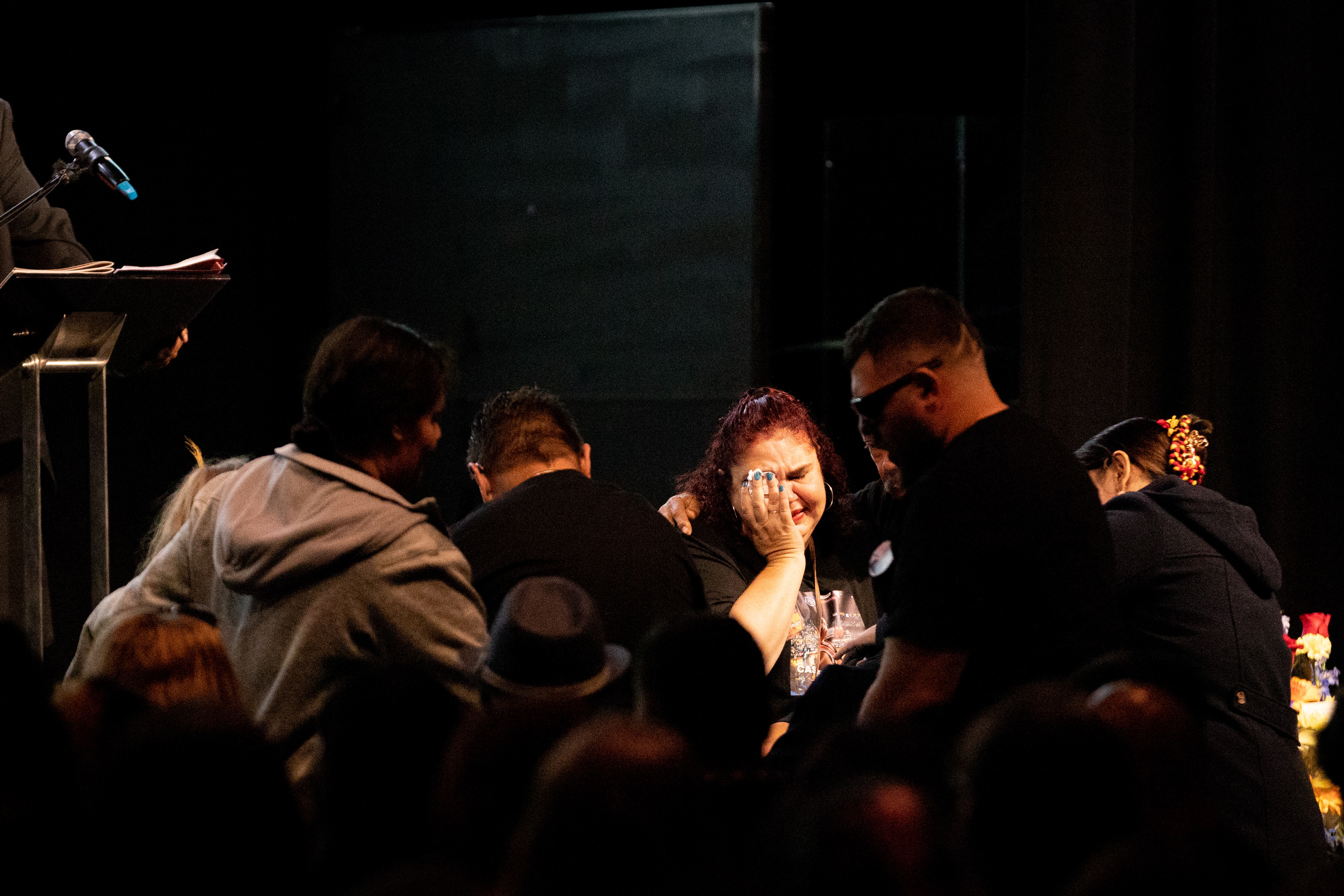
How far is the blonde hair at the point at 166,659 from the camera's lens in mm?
Answer: 1575

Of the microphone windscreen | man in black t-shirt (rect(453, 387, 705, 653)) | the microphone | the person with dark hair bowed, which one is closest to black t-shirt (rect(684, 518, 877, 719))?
man in black t-shirt (rect(453, 387, 705, 653))

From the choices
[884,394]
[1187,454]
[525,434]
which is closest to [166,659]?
[525,434]

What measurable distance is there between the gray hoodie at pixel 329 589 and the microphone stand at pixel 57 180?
3.29 feet

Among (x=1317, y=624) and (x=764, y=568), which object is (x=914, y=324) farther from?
(x=1317, y=624)

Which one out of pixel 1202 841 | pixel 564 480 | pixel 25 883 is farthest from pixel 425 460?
pixel 1202 841

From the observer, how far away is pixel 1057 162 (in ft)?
13.1

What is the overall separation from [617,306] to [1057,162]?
1.49m

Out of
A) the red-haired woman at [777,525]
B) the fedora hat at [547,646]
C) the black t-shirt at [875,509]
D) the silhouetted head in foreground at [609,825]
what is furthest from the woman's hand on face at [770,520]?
the silhouetted head in foreground at [609,825]

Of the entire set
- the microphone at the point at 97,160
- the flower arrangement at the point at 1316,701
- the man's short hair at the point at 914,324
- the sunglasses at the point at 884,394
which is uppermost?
the microphone at the point at 97,160

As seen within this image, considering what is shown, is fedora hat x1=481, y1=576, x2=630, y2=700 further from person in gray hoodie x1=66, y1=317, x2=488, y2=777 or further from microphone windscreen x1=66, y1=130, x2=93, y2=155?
microphone windscreen x1=66, y1=130, x2=93, y2=155

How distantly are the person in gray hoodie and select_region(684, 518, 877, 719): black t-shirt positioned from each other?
2.75 feet

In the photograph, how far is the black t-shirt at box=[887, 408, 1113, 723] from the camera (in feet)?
5.39

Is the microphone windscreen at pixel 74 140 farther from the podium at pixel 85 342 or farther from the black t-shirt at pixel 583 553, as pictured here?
the black t-shirt at pixel 583 553

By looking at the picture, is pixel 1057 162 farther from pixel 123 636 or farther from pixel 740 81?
pixel 123 636
